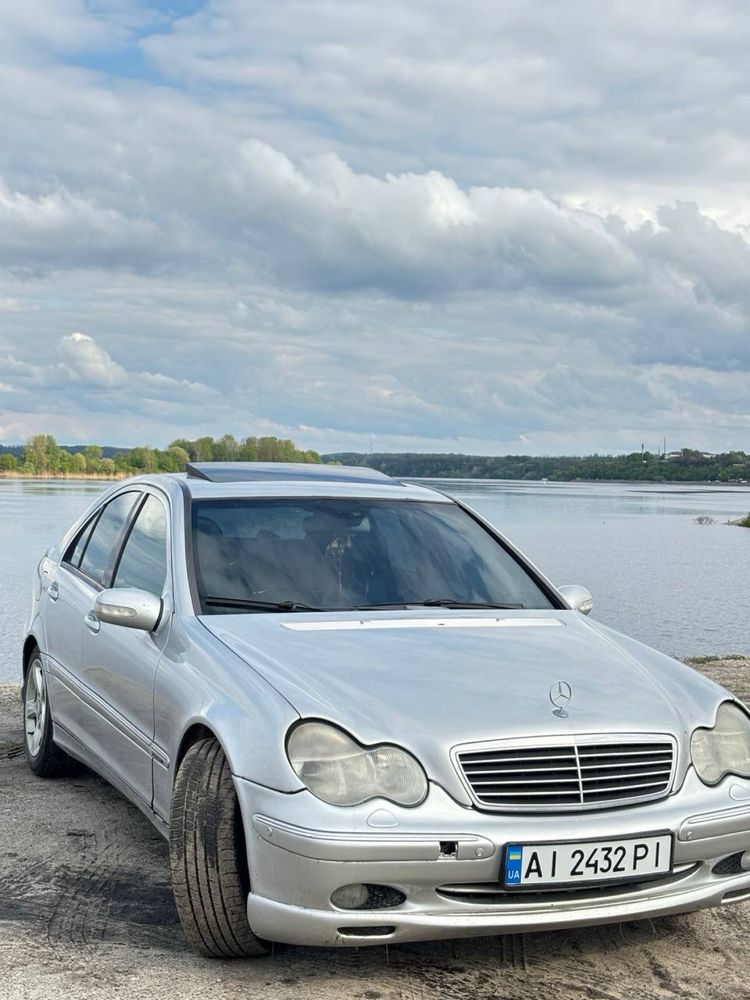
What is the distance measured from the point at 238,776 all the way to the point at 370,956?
0.80 meters

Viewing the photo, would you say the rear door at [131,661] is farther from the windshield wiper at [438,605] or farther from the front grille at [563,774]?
the front grille at [563,774]

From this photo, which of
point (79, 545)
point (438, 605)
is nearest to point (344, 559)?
point (438, 605)

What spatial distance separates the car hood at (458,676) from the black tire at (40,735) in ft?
7.26

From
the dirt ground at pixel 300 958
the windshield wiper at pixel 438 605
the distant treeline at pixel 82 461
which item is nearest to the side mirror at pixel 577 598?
the windshield wiper at pixel 438 605

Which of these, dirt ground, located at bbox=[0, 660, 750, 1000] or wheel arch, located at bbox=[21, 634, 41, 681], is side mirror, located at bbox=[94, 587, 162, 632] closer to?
dirt ground, located at bbox=[0, 660, 750, 1000]

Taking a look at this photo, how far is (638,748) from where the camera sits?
12.2 feet

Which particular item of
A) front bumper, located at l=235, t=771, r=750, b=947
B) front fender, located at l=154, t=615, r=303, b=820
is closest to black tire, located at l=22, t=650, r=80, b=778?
front fender, located at l=154, t=615, r=303, b=820

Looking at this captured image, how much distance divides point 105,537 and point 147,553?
795 millimetres

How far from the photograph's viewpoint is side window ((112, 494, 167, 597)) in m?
4.89

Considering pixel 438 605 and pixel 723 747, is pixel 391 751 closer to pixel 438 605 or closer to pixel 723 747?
pixel 723 747

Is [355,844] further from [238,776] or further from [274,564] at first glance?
[274,564]

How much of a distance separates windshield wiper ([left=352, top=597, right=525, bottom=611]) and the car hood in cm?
12

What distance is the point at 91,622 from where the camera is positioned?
5.34 metres

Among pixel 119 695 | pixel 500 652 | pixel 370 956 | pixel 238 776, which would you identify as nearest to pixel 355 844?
pixel 238 776
